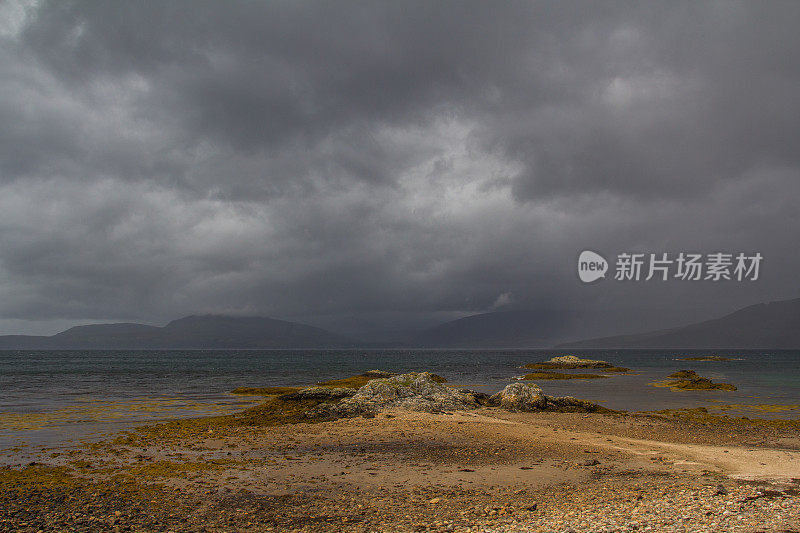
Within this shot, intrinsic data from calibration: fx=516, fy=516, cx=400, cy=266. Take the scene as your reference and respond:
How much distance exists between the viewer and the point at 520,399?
120 ft

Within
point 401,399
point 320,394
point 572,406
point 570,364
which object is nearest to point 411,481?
point 401,399

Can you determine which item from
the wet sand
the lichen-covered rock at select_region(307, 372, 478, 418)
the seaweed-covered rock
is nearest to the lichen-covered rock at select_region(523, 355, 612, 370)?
the seaweed-covered rock

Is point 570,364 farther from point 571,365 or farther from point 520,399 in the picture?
point 520,399

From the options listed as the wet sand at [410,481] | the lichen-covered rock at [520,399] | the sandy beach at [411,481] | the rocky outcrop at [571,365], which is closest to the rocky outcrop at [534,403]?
the lichen-covered rock at [520,399]

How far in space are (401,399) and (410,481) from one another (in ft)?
65.8

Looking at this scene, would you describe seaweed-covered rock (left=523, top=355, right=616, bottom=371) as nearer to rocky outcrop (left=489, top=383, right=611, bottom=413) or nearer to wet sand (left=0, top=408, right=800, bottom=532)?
rocky outcrop (left=489, top=383, right=611, bottom=413)

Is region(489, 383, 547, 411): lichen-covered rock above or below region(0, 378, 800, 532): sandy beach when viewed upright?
below

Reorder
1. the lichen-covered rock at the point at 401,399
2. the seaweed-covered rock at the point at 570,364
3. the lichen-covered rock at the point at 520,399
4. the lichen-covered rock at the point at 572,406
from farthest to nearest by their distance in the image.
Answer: the seaweed-covered rock at the point at 570,364 < the lichen-covered rock at the point at 520,399 < the lichen-covered rock at the point at 572,406 < the lichen-covered rock at the point at 401,399

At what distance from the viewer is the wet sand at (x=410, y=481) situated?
11.6 m

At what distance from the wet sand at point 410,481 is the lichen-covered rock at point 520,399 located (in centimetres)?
978

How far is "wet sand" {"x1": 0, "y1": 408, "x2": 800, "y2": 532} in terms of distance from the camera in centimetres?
1159

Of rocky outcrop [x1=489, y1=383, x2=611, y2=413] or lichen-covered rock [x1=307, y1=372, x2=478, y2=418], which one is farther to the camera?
rocky outcrop [x1=489, y1=383, x2=611, y2=413]

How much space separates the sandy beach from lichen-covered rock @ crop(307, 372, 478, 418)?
A: 5.71 m

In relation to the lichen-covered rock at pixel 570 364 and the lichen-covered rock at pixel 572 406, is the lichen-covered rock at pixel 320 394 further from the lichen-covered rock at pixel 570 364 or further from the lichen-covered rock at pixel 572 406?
the lichen-covered rock at pixel 570 364
